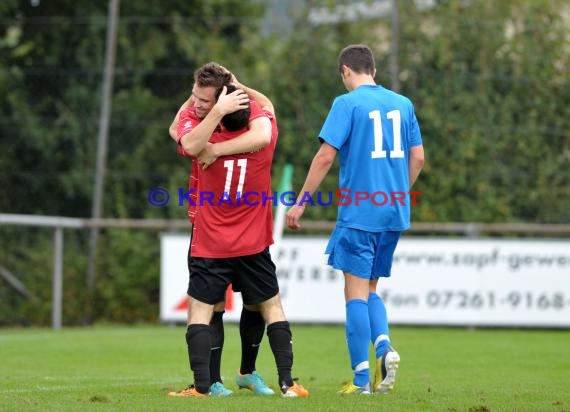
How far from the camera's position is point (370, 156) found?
6715 millimetres

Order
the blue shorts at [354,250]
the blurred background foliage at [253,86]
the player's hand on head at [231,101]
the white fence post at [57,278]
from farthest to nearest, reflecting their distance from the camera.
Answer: the blurred background foliage at [253,86], the white fence post at [57,278], the blue shorts at [354,250], the player's hand on head at [231,101]

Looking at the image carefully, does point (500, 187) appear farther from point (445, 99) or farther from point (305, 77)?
point (305, 77)

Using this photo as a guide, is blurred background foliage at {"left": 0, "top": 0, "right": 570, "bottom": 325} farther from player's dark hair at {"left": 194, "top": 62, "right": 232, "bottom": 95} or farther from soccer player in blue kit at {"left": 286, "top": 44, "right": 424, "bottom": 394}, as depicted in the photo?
player's dark hair at {"left": 194, "top": 62, "right": 232, "bottom": 95}

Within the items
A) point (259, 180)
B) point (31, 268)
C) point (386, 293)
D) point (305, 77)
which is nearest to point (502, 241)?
point (386, 293)

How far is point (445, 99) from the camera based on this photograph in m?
15.6

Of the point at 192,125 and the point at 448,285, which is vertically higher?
the point at 192,125

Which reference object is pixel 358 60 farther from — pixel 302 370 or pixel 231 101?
pixel 302 370

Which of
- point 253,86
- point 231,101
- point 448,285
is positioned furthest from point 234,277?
point 253,86

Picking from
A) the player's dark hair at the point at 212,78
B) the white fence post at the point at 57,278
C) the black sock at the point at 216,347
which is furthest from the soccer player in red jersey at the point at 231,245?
the white fence post at the point at 57,278

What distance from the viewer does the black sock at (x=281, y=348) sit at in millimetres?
6422

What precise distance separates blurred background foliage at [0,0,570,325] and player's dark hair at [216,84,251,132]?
9213mm

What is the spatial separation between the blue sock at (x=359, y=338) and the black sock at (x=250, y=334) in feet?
1.74

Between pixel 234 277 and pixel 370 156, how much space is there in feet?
3.46

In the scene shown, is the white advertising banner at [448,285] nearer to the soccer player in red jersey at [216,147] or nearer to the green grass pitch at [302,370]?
the green grass pitch at [302,370]
